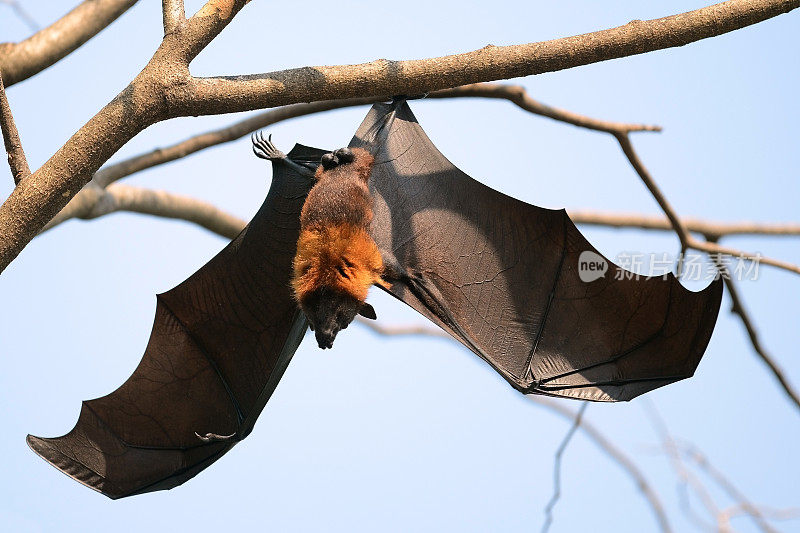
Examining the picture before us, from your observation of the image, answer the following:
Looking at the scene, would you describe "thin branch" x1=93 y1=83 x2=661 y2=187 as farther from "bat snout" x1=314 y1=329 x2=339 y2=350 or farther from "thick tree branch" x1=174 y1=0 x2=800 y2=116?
"bat snout" x1=314 y1=329 x2=339 y2=350

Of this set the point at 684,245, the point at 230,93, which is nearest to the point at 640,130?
the point at 684,245

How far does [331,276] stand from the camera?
3.95m

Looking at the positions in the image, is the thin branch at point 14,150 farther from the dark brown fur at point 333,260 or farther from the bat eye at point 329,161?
the bat eye at point 329,161

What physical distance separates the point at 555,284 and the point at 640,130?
1.55 metres

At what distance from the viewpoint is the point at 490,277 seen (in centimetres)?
460

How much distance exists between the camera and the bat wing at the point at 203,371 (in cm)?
463

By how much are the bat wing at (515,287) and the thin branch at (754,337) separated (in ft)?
4.47

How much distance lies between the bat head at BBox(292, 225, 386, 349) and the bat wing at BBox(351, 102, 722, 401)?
283 mm

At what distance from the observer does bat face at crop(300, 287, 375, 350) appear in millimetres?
3984

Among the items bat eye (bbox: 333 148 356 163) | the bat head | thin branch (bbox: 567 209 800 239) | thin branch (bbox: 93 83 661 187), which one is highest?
thin branch (bbox: 567 209 800 239)

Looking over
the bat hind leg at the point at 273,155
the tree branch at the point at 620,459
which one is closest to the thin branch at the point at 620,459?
the tree branch at the point at 620,459

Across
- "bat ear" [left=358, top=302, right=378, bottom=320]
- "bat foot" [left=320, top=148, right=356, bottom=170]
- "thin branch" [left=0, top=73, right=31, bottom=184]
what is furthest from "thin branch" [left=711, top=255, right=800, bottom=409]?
"thin branch" [left=0, top=73, right=31, bottom=184]

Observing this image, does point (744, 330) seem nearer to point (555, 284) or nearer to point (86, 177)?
point (555, 284)

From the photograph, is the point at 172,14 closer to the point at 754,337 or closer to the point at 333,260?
the point at 333,260
